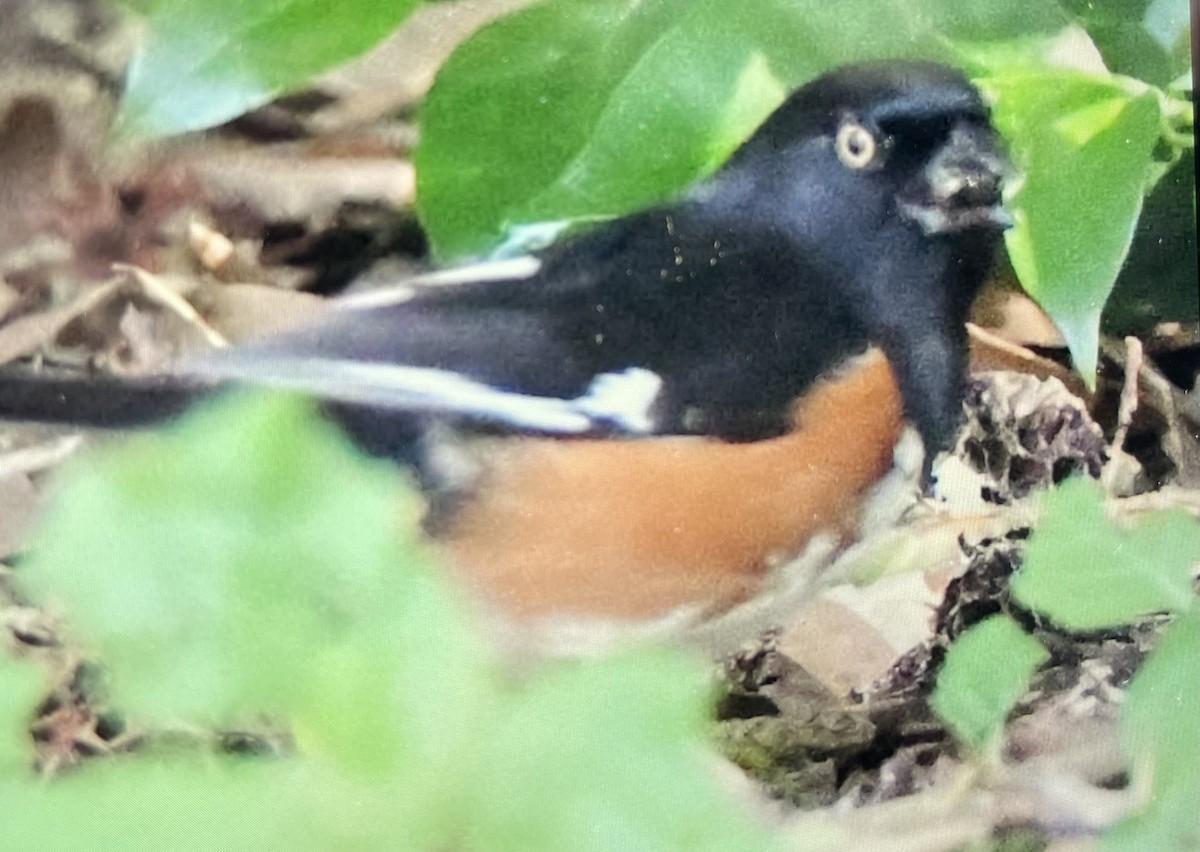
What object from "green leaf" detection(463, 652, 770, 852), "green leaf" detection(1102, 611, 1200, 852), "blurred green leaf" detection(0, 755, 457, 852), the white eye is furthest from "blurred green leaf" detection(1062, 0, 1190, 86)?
"blurred green leaf" detection(0, 755, 457, 852)

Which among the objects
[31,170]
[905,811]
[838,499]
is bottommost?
[905,811]

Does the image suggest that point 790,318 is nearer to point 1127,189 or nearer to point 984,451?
point 984,451

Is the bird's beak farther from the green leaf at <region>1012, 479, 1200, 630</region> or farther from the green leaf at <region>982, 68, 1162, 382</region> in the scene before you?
the green leaf at <region>1012, 479, 1200, 630</region>

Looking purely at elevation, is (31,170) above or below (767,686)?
above

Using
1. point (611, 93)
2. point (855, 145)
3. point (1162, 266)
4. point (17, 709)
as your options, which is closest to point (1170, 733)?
point (1162, 266)

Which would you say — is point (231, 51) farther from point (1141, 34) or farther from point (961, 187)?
point (1141, 34)

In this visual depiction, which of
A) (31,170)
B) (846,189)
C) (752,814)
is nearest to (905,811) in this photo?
(752,814)
